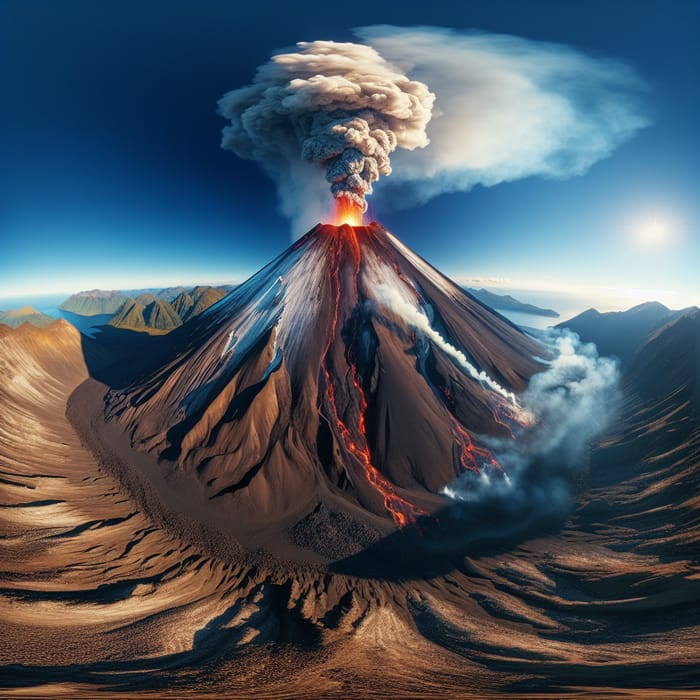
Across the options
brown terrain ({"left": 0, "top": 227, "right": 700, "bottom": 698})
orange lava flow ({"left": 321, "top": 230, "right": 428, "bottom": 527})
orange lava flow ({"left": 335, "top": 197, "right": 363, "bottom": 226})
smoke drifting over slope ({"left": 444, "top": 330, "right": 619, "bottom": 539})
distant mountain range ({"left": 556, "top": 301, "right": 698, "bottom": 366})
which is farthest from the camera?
distant mountain range ({"left": 556, "top": 301, "right": 698, "bottom": 366})

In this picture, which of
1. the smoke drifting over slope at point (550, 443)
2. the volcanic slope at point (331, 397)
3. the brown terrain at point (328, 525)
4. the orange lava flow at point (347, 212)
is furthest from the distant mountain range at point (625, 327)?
the orange lava flow at point (347, 212)

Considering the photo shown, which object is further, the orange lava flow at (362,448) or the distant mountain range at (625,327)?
the distant mountain range at (625,327)

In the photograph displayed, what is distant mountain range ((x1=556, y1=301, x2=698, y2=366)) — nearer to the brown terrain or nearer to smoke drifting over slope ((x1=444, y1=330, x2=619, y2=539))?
smoke drifting over slope ((x1=444, y1=330, x2=619, y2=539))

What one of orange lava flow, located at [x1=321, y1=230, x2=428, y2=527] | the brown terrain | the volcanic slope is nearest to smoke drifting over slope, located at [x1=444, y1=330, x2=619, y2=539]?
the brown terrain

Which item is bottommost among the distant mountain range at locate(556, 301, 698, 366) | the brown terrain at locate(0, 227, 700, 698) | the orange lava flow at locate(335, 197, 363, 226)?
the brown terrain at locate(0, 227, 700, 698)

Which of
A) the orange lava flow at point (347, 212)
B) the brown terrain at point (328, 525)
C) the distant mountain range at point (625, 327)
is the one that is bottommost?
the brown terrain at point (328, 525)

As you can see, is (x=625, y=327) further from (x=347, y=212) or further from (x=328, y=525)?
(x=328, y=525)

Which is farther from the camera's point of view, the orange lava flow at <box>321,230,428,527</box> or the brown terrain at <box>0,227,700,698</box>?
the orange lava flow at <box>321,230,428,527</box>

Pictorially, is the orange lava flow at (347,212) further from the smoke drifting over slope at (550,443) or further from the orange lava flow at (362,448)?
the smoke drifting over slope at (550,443)
